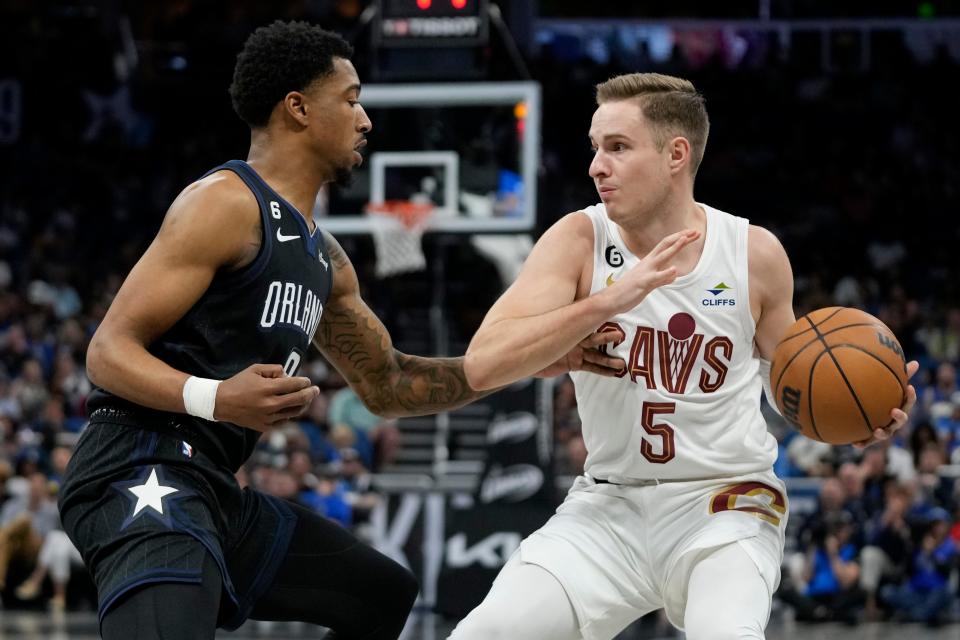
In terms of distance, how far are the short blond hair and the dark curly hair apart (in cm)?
95

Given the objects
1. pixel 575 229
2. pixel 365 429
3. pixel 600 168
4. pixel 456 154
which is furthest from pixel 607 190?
pixel 365 429

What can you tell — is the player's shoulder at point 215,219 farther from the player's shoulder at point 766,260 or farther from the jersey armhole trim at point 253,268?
the player's shoulder at point 766,260

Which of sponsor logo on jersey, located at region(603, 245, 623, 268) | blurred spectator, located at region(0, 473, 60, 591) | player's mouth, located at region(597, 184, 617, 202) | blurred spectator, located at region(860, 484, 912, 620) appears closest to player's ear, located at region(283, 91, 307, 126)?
player's mouth, located at region(597, 184, 617, 202)

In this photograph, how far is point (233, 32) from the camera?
74.0ft

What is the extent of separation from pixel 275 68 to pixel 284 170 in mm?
329

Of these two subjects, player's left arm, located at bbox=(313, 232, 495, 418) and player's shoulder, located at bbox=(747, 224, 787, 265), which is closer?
player's shoulder, located at bbox=(747, 224, 787, 265)

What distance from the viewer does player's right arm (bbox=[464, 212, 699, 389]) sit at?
4.20 meters

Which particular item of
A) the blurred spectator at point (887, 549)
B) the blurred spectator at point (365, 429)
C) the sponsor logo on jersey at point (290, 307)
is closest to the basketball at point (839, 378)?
the sponsor logo on jersey at point (290, 307)

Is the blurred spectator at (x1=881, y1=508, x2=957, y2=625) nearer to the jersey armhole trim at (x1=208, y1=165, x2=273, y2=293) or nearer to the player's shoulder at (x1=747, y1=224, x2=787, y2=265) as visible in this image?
the player's shoulder at (x1=747, y1=224, x2=787, y2=265)

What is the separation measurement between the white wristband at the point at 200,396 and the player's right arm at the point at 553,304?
0.88m

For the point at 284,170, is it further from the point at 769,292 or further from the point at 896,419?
the point at 896,419

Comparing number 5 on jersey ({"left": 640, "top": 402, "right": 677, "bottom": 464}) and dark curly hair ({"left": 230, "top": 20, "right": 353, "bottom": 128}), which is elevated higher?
dark curly hair ({"left": 230, "top": 20, "right": 353, "bottom": 128})

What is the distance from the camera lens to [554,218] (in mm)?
19859

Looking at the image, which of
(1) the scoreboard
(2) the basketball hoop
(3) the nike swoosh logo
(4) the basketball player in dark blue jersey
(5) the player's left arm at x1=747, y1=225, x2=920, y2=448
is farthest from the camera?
(2) the basketball hoop
